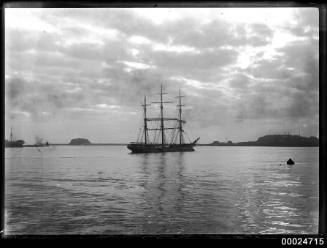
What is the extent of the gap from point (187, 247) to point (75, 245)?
3.31ft

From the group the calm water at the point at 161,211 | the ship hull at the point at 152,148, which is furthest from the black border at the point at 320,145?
the ship hull at the point at 152,148

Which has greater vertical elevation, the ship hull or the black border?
the black border

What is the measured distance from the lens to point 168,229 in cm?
726

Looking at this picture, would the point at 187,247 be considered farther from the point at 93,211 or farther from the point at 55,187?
the point at 55,187

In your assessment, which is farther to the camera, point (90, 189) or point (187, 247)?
point (90, 189)

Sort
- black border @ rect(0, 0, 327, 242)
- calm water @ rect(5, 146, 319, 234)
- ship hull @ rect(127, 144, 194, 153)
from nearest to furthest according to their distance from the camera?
1. black border @ rect(0, 0, 327, 242)
2. calm water @ rect(5, 146, 319, 234)
3. ship hull @ rect(127, 144, 194, 153)

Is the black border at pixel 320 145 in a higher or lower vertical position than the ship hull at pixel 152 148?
higher

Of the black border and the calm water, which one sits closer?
the black border

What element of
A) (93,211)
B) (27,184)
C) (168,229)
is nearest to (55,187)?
(27,184)

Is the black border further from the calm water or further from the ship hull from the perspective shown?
the ship hull

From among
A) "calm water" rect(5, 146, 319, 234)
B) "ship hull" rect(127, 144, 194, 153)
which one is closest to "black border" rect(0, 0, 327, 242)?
"calm water" rect(5, 146, 319, 234)

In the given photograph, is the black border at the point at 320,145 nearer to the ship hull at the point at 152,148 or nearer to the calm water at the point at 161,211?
the calm water at the point at 161,211

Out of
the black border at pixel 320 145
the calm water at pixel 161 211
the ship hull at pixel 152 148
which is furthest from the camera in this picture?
the ship hull at pixel 152 148

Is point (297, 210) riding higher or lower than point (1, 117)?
lower
